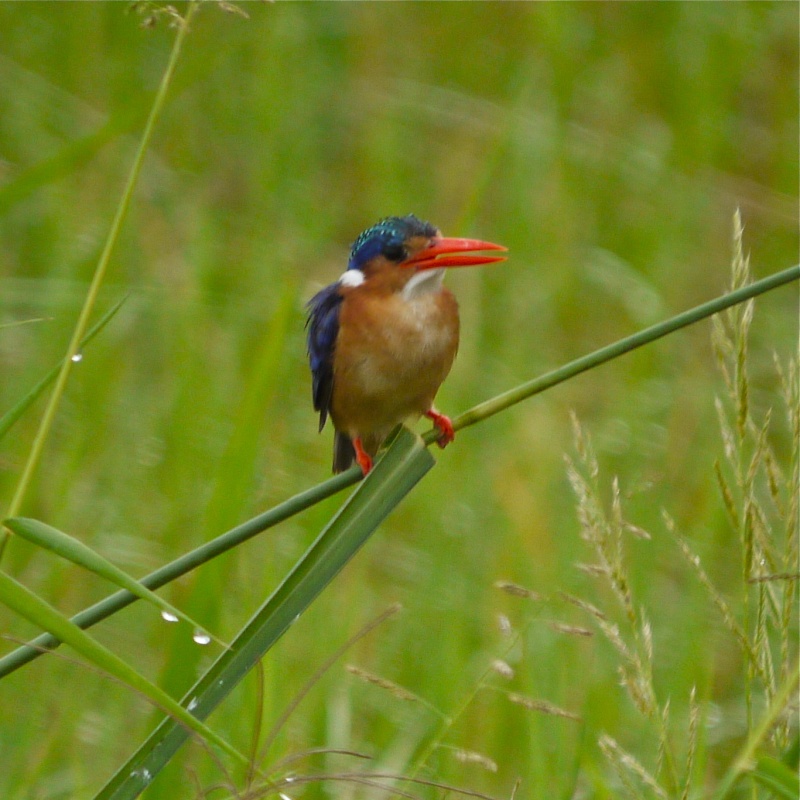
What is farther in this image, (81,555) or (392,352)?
(392,352)

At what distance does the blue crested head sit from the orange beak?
0.13 feet

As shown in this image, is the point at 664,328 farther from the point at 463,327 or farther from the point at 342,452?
the point at 463,327

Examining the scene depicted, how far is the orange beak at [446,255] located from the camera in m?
2.32

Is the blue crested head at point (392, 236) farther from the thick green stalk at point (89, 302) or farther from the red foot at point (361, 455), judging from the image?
the thick green stalk at point (89, 302)

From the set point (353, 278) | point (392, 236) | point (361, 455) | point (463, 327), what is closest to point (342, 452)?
point (361, 455)

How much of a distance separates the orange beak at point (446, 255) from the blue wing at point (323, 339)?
0.64ft

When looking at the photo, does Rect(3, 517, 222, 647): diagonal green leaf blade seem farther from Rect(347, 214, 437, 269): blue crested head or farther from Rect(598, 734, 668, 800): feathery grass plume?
Rect(347, 214, 437, 269): blue crested head

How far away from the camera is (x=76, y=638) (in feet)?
3.92

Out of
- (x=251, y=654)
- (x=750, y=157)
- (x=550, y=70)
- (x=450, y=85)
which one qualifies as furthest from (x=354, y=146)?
(x=251, y=654)

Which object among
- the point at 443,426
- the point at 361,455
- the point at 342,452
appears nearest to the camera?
the point at 443,426

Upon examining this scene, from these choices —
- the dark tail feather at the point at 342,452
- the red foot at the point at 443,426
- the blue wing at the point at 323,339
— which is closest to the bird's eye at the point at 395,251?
the blue wing at the point at 323,339

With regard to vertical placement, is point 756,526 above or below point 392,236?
below

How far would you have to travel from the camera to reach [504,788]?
249 cm

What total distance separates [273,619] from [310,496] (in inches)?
7.5
